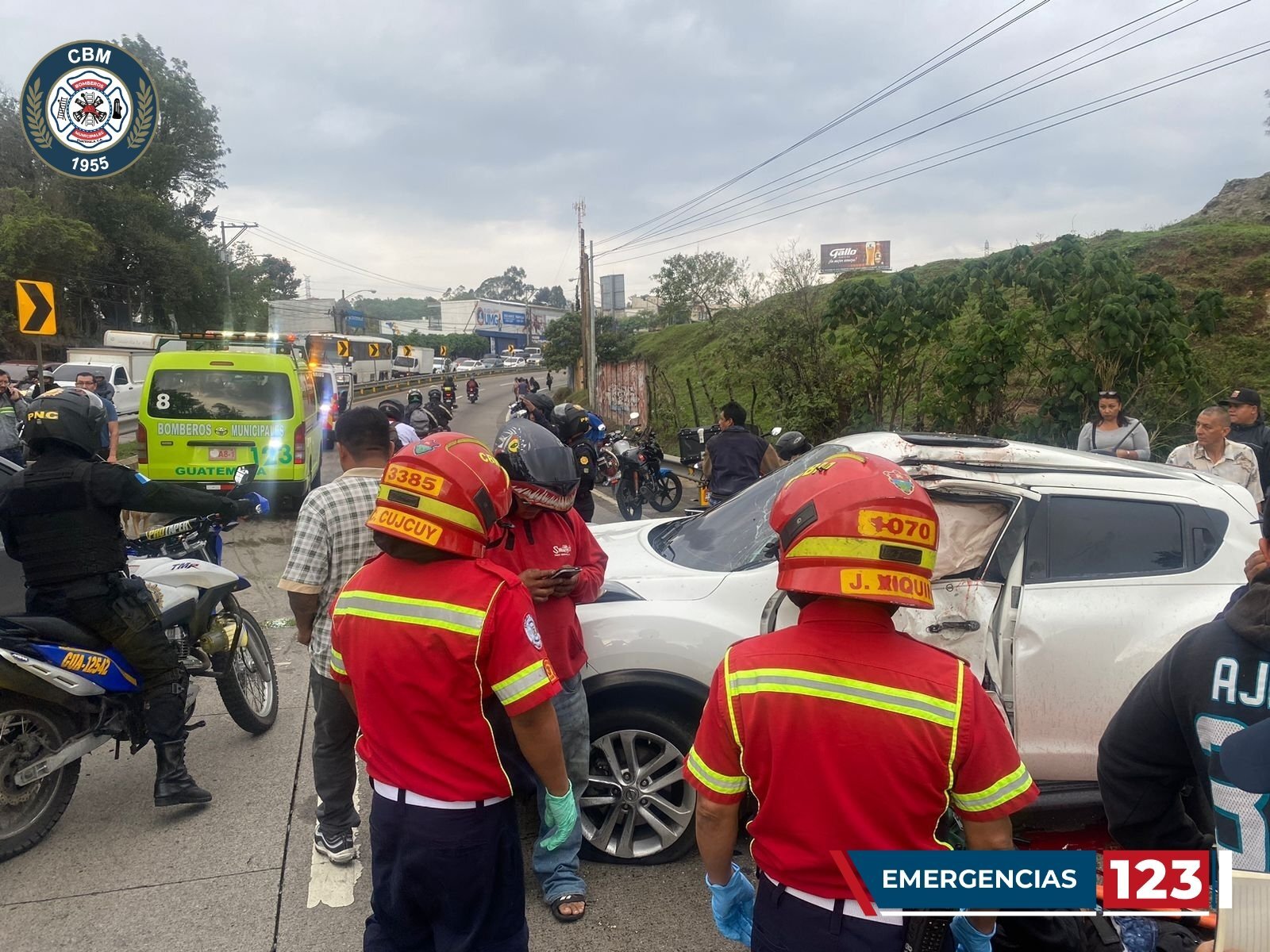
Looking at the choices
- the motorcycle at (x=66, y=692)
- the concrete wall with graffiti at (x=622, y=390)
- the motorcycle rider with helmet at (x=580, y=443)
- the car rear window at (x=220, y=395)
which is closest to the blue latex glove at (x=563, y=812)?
the motorcycle at (x=66, y=692)

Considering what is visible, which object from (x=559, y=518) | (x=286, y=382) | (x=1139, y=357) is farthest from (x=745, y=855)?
(x=286, y=382)

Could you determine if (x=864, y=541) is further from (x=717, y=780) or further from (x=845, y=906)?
(x=845, y=906)

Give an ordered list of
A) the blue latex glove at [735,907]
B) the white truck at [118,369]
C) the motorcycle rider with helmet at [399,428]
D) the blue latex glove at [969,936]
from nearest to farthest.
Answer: the blue latex glove at [969,936] → the blue latex glove at [735,907] → the motorcycle rider with helmet at [399,428] → the white truck at [118,369]

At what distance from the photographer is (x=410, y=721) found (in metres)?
2.08

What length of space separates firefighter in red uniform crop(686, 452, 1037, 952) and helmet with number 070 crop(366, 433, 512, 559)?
774 millimetres

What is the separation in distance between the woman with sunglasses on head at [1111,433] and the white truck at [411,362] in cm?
5085

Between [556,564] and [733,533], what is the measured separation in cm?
116

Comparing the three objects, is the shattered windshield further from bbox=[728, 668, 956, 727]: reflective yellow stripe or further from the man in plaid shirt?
bbox=[728, 668, 956, 727]: reflective yellow stripe

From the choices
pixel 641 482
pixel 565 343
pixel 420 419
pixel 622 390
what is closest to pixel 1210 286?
pixel 641 482

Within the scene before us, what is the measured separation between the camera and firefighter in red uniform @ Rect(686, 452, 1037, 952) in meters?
1.51

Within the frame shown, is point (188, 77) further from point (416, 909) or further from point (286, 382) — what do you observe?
point (416, 909)

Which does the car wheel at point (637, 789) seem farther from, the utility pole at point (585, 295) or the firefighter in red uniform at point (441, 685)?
the utility pole at point (585, 295)

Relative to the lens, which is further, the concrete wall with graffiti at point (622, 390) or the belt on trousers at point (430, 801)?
the concrete wall with graffiti at point (622, 390)

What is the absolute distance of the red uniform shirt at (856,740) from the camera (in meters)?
1.50
